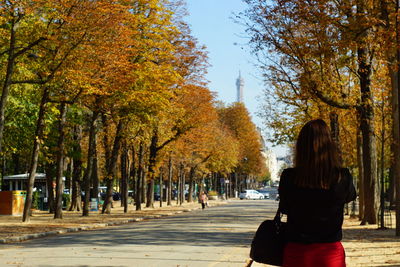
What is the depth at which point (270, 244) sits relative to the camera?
4762 mm

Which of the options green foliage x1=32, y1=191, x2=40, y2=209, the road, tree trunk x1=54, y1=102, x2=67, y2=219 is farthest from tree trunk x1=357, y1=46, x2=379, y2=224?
green foliage x1=32, y1=191, x2=40, y2=209

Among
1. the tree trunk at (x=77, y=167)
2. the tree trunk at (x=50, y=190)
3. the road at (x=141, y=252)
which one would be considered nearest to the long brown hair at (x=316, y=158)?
the road at (x=141, y=252)

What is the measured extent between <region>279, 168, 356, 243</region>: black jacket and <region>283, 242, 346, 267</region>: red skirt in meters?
0.04

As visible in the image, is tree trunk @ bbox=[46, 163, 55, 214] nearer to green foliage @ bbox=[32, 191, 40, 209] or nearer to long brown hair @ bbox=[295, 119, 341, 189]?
green foliage @ bbox=[32, 191, 40, 209]

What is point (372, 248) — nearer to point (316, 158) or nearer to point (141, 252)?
point (141, 252)

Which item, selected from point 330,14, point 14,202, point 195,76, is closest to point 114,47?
point 330,14

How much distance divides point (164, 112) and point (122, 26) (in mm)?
Answer: 11316

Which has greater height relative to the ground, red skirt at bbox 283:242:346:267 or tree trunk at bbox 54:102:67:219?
tree trunk at bbox 54:102:67:219

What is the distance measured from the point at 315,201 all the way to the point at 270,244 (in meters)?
0.45

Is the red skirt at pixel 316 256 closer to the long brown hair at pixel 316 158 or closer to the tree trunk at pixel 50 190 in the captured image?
the long brown hair at pixel 316 158

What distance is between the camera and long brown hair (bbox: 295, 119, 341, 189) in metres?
4.67

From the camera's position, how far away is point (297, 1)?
75.2 ft

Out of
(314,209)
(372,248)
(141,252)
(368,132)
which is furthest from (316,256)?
(368,132)

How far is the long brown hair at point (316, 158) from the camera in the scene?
4668 millimetres
